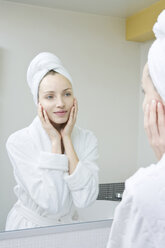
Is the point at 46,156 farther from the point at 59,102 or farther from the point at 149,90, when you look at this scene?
the point at 149,90

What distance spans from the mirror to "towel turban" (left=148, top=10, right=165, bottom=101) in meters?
0.63

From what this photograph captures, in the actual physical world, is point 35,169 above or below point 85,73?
below

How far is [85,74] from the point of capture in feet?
4.20

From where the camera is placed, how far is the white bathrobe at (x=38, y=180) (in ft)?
3.85

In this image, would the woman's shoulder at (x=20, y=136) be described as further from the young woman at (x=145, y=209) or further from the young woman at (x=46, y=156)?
the young woman at (x=145, y=209)

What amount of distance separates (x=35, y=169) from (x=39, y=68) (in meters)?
0.36

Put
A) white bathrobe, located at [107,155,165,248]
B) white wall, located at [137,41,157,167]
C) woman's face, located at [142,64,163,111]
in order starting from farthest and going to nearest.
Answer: white wall, located at [137,41,157,167] → woman's face, located at [142,64,163,111] → white bathrobe, located at [107,155,165,248]

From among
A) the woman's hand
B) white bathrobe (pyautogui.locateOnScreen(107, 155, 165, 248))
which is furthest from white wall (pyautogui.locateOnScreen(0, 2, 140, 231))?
white bathrobe (pyautogui.locateOnScreen(107, 155, 165, 248))

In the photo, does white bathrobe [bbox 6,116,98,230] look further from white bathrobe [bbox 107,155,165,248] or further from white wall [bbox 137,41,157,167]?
white bathrobe [bbox 107,155,165,248]

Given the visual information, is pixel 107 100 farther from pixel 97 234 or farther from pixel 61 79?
pixel 97 234

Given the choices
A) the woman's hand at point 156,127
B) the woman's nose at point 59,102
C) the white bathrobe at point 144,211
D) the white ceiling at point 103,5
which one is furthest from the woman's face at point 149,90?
the white ceiling at point 103,5

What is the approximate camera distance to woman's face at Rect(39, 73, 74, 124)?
117 centimetres

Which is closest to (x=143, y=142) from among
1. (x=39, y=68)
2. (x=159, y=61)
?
Answer: (x=39, y=68)

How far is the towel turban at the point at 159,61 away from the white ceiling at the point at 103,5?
682 mm
